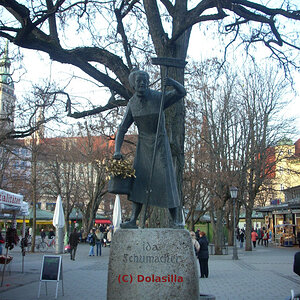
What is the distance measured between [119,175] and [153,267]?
1.30 metres

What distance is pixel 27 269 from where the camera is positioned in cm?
1683

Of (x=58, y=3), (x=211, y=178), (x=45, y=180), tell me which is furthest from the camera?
(x=45, y=180)

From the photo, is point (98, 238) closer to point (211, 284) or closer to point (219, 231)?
point (219, 231)

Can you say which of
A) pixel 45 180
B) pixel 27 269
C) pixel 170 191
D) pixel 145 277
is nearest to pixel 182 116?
pixel 170 191

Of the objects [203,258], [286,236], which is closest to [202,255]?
[203,258]

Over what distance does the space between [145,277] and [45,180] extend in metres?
38.6

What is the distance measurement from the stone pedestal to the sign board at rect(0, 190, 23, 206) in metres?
9.54

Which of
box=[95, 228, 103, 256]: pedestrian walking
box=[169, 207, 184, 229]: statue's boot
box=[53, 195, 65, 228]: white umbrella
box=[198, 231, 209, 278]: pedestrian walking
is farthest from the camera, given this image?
box=[95, 228, 103, 256]: pedestrian walking

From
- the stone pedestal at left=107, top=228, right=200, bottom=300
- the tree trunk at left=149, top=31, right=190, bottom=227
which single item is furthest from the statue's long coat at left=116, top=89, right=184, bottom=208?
the tree trunk at left=149, top=31, right=190, bottom=227

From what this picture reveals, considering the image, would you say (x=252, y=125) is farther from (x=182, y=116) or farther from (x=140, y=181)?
(x=140, y=181)

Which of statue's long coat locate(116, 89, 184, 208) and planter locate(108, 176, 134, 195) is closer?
planter locate(108, 176, 134, 195)

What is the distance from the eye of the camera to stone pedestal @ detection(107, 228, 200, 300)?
5.08 m

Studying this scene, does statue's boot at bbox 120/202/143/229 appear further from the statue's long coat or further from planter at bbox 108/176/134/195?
planter at bbox 108/176/134/195

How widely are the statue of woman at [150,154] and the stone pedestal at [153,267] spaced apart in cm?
52
